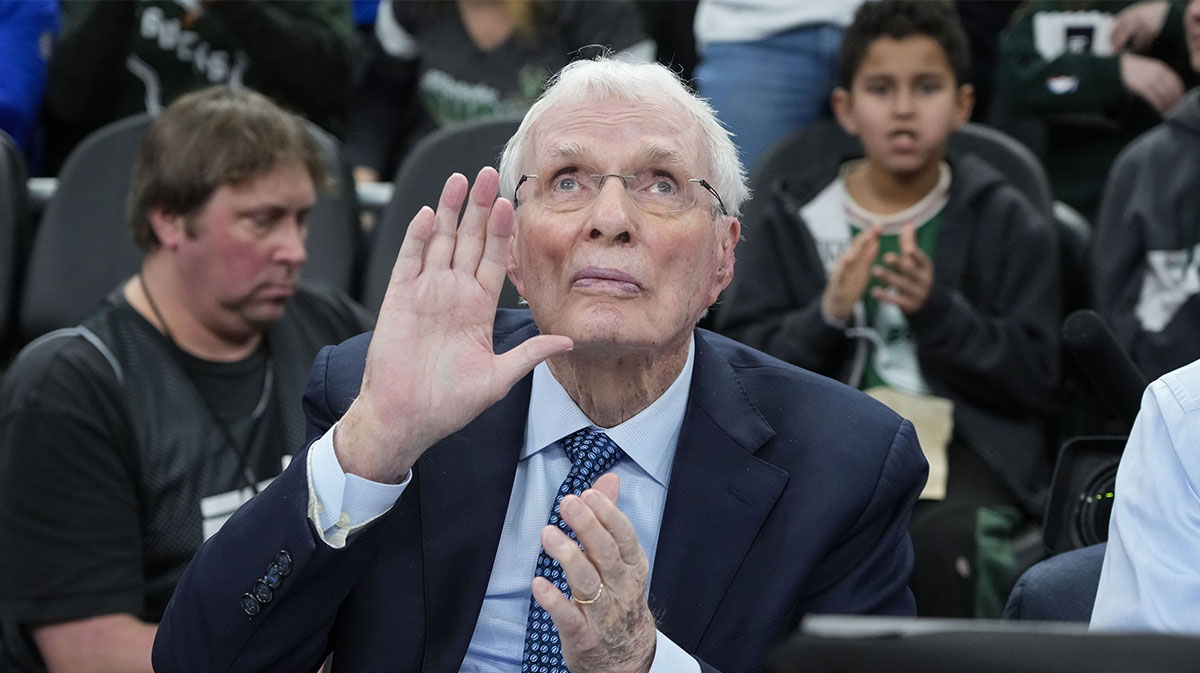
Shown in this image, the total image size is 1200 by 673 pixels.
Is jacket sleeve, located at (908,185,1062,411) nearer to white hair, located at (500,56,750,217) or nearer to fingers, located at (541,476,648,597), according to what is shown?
white hair, located at (500,56,750,217)

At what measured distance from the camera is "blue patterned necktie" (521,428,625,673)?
1705mm

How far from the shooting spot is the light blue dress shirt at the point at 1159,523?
143 cm

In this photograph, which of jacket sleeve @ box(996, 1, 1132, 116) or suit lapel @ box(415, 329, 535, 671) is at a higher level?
suit lapel @ box(415, 329, 535, 671)

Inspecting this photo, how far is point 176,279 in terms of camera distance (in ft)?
8.86

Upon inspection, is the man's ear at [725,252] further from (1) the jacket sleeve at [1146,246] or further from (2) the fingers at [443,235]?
(1) the jacket sleeve at [1146,246]

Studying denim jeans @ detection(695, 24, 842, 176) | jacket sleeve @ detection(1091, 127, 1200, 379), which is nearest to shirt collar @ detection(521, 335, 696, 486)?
jacket sleeve @ detection(1091, 127, 1200, 379)

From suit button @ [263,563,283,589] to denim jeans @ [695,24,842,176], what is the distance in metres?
2.41

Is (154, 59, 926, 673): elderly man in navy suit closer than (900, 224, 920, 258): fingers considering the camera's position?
Yes

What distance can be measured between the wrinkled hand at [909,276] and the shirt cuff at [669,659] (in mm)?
1601

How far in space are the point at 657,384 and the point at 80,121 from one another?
2.67 meters

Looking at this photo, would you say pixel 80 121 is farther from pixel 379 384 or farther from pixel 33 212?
pixel 379 384

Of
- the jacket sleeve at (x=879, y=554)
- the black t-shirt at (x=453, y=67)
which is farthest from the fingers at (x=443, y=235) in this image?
the black t-shirt at (x=453, y=67)

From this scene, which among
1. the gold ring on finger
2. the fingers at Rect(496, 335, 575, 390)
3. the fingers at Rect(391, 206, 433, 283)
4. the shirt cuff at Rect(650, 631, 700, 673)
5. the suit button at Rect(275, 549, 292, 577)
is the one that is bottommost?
the shirt cuff at Rect(650, 631, 700, 673)

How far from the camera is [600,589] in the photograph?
1464 millimetres
